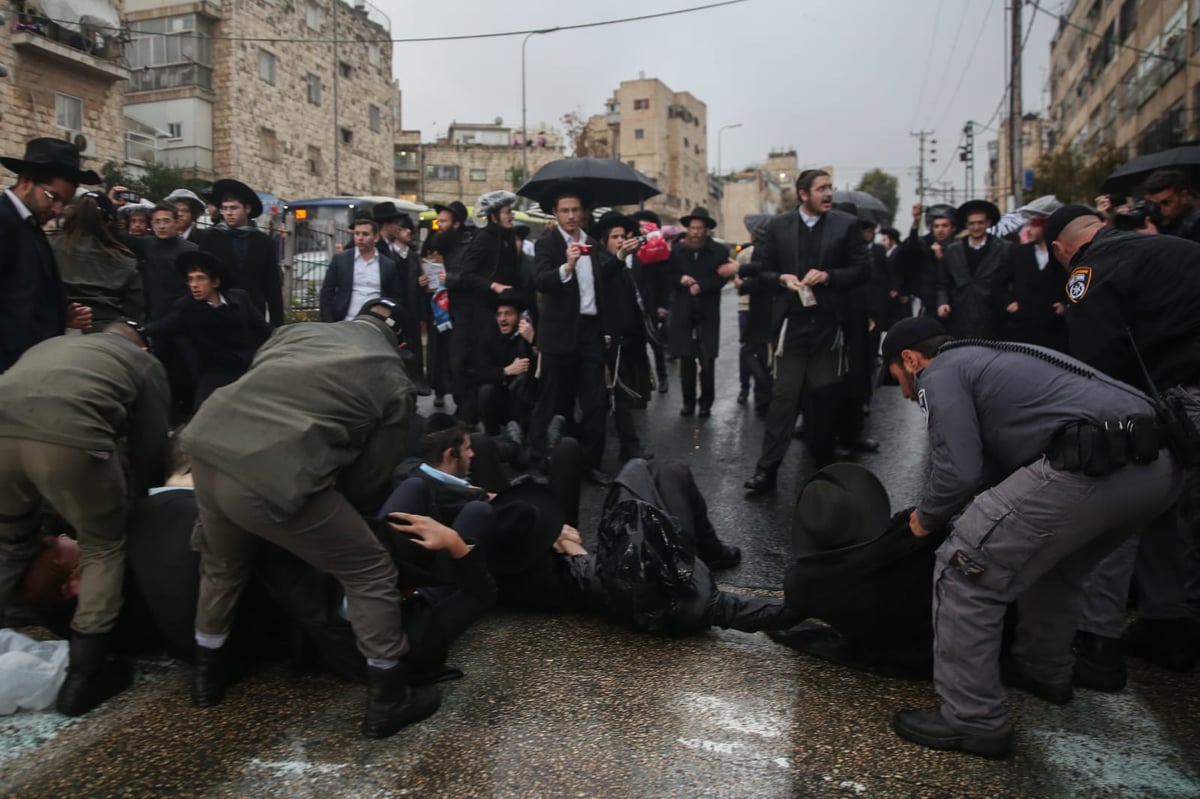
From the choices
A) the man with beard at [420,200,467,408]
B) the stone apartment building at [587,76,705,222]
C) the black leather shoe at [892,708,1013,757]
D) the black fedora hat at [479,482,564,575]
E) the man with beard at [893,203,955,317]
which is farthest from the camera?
the stone apartment building at [587,76,705,222]

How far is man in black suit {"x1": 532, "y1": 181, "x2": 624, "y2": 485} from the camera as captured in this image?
599cm

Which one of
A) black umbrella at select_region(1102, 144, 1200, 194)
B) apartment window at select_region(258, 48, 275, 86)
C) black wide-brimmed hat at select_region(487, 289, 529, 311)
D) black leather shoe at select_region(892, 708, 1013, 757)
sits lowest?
black leather shoe at select_region(892, 708, 1013, 757)

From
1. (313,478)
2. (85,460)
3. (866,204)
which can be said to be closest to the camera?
(313,478)

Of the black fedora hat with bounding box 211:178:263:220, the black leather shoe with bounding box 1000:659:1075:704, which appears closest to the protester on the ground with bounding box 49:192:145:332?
the black fedora hat with bounding box 211:178:263:220

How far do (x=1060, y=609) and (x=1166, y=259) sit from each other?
1431mm

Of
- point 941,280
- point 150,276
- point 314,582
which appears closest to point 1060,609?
point 314,582

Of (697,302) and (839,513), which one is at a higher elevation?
(697,302)

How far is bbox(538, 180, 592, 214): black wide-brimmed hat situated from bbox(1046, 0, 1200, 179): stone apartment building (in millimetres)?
21914

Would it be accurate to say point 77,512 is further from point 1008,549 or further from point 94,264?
point 1008,549

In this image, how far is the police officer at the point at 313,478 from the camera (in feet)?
8.76

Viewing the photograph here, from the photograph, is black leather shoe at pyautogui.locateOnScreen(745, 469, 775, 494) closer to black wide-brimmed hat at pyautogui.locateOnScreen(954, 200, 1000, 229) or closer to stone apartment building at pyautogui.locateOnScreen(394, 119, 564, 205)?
black wide-brimmed hat at pyautogui.locateOnScreen(954, 200, 1000, 229)

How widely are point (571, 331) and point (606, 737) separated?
353cm

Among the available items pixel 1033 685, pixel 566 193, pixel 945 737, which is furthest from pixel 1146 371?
pixel 566 193

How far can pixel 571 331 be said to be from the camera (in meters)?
6.00
